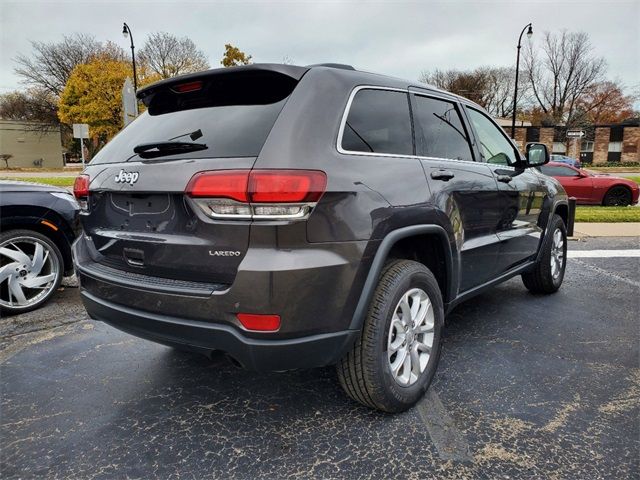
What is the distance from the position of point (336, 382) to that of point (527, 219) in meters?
2.28

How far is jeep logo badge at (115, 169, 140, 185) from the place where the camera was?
230 centimetres

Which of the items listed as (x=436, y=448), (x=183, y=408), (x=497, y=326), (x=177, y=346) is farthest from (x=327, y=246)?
(x=497, y=326)

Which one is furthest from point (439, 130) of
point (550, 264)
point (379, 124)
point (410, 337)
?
point (550, 264)

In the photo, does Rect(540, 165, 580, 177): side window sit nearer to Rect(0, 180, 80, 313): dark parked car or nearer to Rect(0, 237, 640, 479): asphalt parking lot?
Rect(0, 237, 640, 479): asphalt parking lot

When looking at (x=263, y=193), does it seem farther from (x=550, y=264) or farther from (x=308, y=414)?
(x=550, y=264)

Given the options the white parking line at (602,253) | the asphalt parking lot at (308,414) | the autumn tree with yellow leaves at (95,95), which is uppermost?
the autumn tree with yellow leaves at (95,95)

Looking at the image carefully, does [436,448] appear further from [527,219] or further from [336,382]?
[527,219]

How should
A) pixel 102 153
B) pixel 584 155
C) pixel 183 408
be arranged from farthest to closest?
1. pixel 584 155
2. pixel 102 153
3. pixel 183 408

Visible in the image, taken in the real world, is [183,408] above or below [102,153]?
below

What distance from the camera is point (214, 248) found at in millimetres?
2020

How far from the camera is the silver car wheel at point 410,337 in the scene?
2.47 m

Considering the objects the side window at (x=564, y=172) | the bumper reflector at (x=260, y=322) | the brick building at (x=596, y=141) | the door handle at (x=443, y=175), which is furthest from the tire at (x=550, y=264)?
the brick building at (x=596, y=141)

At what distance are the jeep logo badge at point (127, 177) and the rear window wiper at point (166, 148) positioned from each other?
0.12 meters

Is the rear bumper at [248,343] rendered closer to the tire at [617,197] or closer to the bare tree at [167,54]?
the tire at [617,197]
